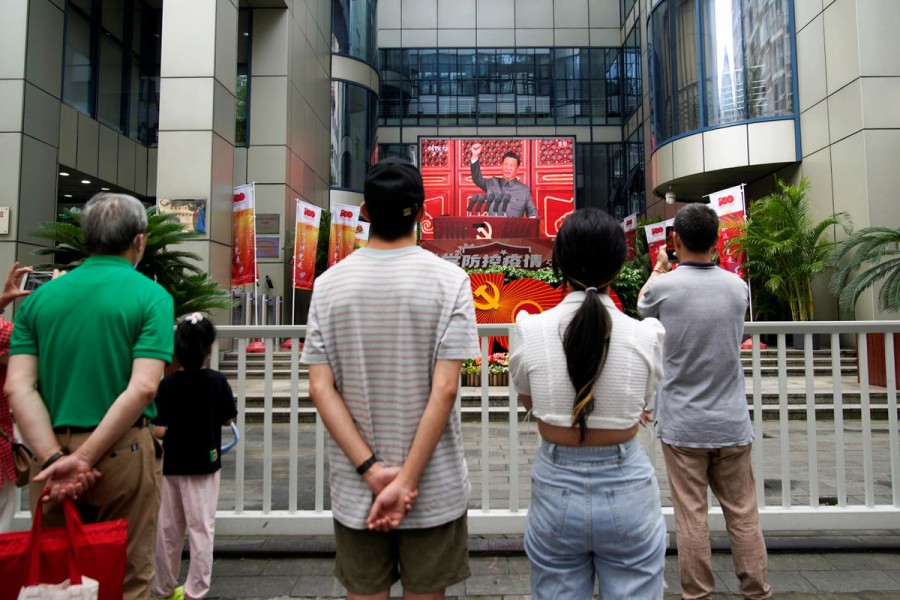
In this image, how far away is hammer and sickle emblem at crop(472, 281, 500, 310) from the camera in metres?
10.3

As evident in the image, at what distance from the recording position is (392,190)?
1824 millimetres

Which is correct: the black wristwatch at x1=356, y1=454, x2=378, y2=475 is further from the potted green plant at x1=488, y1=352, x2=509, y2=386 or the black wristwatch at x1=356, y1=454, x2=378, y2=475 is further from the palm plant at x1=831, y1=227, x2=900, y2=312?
the palm plant at x1=831, y1=227, x2=900, y2=312

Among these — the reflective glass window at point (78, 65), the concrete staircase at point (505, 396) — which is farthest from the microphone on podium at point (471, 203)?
the concrete staircase at point (505, 396)

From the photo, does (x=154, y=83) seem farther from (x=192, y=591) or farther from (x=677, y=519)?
(x=677, y=519)

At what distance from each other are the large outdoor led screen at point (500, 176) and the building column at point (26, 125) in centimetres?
1782

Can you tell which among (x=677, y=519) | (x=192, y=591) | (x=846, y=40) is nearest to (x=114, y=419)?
(x=192, y=591)

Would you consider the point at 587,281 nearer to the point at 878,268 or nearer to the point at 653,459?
the point at 653,459

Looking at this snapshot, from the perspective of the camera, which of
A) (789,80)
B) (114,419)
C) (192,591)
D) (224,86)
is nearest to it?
(114,419)

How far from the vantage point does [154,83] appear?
16.0m

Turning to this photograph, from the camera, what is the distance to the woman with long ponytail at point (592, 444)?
1738 mm

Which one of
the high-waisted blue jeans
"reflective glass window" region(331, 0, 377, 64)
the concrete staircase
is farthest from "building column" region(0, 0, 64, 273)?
"reflective glass window" region(331, 0, 377, 64)

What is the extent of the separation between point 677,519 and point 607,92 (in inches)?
1192

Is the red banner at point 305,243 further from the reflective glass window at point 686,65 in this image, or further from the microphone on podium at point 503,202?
the microphone on podium at point 503,202

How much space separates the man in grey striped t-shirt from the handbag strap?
80 cm
